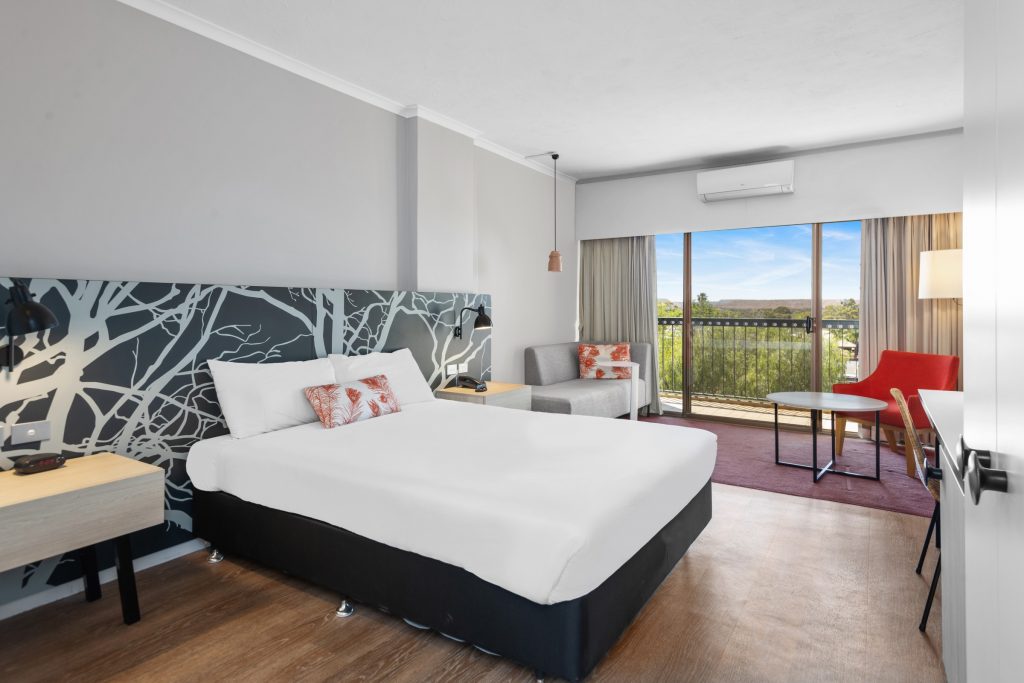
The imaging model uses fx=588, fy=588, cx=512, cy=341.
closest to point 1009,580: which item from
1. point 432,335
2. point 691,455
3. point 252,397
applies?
point 691,455

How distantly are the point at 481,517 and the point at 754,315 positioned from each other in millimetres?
4969

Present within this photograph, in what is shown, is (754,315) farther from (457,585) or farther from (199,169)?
(199,169)

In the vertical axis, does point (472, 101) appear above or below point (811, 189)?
above

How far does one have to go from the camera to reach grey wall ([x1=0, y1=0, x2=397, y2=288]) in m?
2.53

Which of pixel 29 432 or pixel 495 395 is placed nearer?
pixel 29 432

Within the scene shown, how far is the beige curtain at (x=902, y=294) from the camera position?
16.4ft

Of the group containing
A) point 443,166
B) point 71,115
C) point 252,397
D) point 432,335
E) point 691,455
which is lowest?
point 691,455

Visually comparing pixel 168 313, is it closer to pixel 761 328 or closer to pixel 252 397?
pixel 252 397

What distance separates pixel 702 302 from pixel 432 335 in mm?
3319

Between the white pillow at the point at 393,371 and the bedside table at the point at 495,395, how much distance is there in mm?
381

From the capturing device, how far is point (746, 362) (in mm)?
6207

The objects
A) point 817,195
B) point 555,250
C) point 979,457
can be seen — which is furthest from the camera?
point 555,250

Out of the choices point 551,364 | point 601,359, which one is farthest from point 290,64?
point 601,359

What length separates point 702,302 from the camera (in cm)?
638
